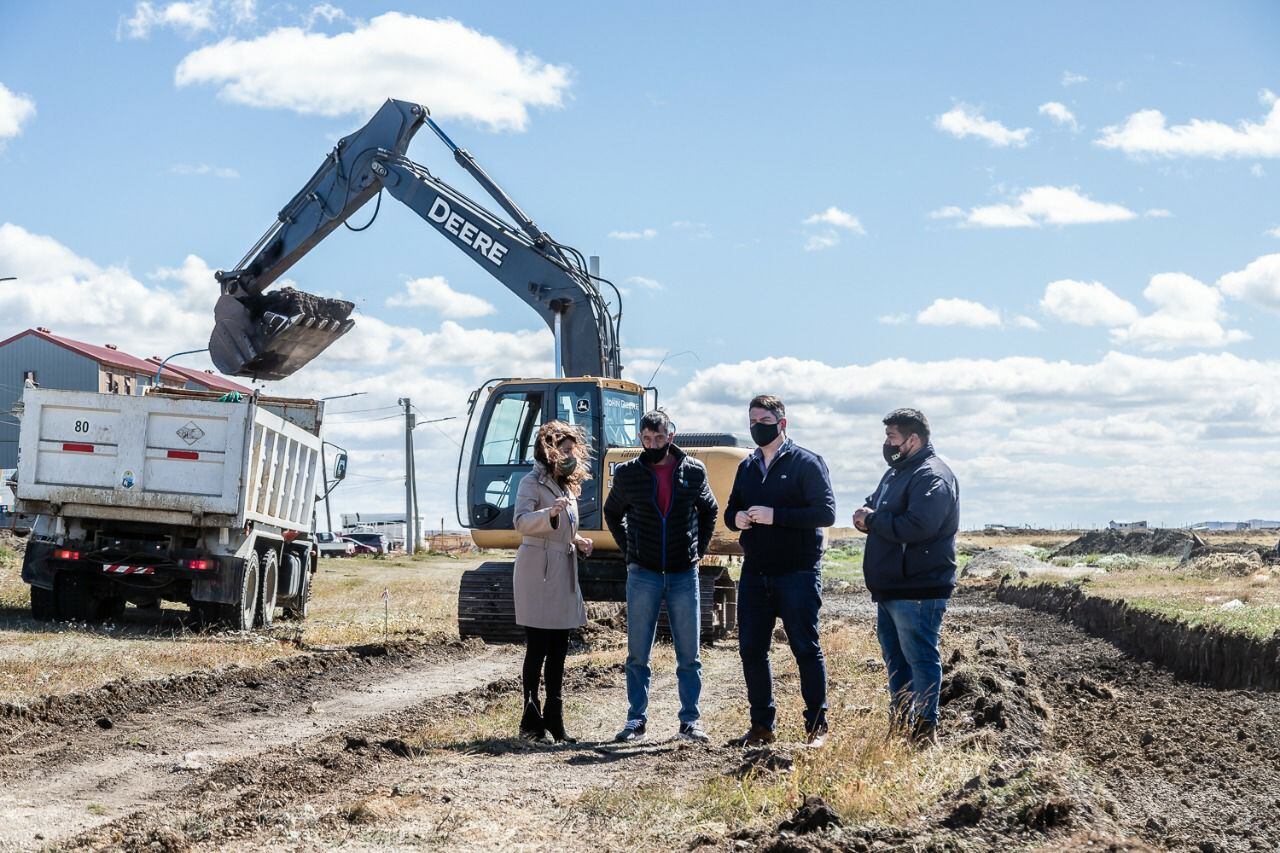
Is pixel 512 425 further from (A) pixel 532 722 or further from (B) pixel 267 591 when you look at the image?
(A) pixel 532 722

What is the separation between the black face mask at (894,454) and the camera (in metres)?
8.39

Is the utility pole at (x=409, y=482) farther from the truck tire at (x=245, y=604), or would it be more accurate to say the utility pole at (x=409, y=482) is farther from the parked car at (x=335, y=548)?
the truck tire at (x=245, y=604)

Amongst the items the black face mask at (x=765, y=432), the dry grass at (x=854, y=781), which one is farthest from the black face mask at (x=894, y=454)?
the dry grass at (x=854, y=781)

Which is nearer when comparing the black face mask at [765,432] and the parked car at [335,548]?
the black face mask at [765,432]

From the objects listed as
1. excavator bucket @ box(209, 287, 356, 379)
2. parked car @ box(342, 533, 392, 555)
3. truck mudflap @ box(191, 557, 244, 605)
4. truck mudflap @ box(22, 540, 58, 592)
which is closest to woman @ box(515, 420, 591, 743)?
truck mudflap @ box(191, 557, 244, 605)

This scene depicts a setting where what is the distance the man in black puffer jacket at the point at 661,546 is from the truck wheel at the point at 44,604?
1045 centimetres

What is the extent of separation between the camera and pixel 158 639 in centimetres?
1575

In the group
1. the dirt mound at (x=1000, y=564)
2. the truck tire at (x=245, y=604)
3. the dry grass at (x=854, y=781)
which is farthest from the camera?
the dirt mound at (x=1000, y=564)

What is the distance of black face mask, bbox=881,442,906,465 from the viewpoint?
839 centimetres

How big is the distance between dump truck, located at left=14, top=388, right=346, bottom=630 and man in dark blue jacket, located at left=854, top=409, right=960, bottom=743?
1021 cm

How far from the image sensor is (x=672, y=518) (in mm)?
9172

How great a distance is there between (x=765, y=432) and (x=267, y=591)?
11219mm

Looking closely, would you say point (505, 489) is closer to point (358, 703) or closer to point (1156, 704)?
point (358, 703)

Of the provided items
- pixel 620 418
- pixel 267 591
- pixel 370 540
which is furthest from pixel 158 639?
pixel 370 540
